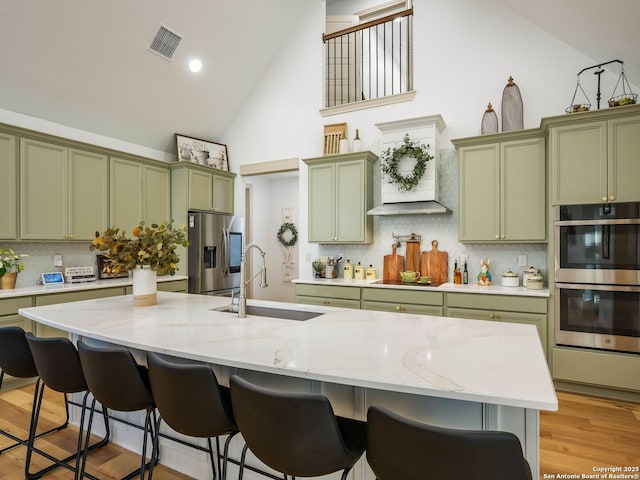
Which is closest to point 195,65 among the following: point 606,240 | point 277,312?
point 277,312

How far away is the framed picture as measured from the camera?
17.4 ft

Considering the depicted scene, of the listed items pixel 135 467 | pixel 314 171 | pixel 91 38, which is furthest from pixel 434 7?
pixel 135 467

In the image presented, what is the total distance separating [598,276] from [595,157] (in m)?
0.99

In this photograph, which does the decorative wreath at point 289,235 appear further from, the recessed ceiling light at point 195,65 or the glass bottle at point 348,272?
the recessed ceiling light at point 195,65

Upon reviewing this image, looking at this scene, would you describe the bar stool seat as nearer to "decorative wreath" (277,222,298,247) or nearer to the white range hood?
the white range hood


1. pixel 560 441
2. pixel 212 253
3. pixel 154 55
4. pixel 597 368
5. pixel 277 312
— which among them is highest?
pixel 154 55

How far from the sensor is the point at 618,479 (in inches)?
78.7

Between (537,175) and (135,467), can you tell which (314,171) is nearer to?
(537,175)

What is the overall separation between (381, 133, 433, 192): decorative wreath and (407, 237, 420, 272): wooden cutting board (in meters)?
0.69

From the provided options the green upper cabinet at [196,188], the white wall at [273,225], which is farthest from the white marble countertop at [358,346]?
the white wall at [273,225]

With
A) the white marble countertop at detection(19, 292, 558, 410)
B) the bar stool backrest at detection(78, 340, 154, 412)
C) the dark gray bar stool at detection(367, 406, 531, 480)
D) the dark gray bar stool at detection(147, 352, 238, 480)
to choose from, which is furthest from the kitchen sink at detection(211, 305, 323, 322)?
the dark gray bar stool at detection(367, 406, 531, 480)

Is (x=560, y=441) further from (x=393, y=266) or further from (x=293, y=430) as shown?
(x=393, y=266)

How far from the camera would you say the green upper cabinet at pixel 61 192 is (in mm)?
3740

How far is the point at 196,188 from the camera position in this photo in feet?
17.1
